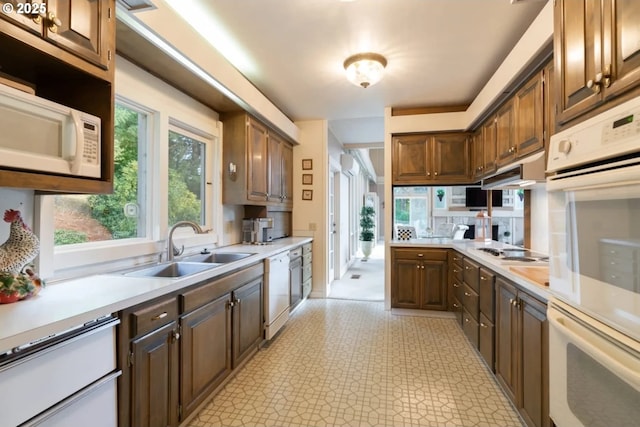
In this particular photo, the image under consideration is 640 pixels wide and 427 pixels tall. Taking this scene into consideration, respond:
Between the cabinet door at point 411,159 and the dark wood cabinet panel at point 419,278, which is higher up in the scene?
the cabinet door at point 411,159

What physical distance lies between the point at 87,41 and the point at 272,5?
114cm

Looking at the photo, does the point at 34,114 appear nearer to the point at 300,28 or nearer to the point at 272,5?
the point at 272,5

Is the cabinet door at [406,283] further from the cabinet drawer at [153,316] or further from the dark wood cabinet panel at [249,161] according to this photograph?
the cabinet drawer at [153,316]

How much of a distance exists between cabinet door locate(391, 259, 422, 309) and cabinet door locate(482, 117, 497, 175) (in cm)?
130

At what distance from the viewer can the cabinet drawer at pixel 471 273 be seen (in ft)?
8.40

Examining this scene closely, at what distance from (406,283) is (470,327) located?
0.94 m

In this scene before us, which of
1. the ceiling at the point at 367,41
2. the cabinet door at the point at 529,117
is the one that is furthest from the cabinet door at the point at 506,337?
the ceiling at the point at 367,41

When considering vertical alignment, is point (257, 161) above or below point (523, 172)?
above

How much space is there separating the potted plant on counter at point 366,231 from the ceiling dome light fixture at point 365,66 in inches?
225

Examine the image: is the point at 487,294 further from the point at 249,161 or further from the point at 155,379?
the point at 249,161

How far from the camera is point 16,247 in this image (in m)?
1.23

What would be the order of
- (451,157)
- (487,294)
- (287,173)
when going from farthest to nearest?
(287,173) < (451,157) < (487,294)

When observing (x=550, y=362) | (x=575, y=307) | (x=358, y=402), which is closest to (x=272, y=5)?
(x=575, y=307)

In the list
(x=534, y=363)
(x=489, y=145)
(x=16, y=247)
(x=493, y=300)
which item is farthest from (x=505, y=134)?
(x=16, y=247)
